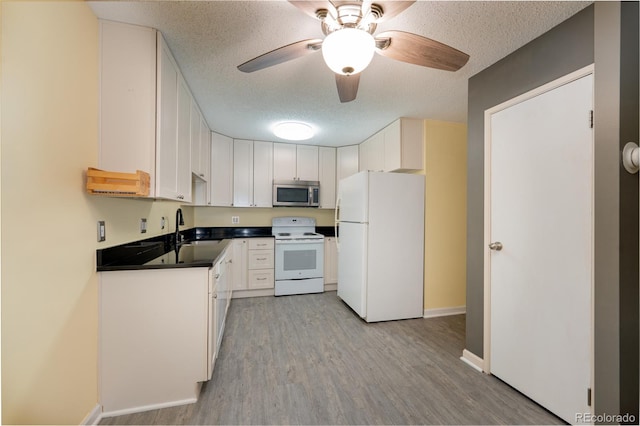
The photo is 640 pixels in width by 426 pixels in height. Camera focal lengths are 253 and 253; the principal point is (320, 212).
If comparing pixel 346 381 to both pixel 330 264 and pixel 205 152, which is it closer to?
pixel 330 264

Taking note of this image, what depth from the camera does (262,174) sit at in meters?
3.92

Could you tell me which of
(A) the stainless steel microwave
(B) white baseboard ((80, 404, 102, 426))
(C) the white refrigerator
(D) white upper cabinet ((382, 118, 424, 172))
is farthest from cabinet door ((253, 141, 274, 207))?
(B) white baseboard ((80, 404, 102, 426))

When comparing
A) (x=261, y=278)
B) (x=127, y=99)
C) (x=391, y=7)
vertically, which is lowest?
(x=261, y=278)

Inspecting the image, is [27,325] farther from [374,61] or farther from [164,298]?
[374,61]

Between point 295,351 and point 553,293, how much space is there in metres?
1.92

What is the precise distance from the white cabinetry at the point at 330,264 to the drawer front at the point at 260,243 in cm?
87

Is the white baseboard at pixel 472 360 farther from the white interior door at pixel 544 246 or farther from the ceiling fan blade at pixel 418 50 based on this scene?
the ceiling fan blade at pixel 418 50

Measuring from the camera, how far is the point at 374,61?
1.89 meters

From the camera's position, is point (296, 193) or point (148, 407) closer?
point (148, 407)

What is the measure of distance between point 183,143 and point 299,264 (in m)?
2.30

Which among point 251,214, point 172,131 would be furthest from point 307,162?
point 172,131

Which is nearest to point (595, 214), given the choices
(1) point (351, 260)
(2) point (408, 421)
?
(2) point (408, 421)

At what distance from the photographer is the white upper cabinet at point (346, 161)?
4.10 meters

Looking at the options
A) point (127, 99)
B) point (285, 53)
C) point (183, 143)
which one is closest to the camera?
point (285, 53)
